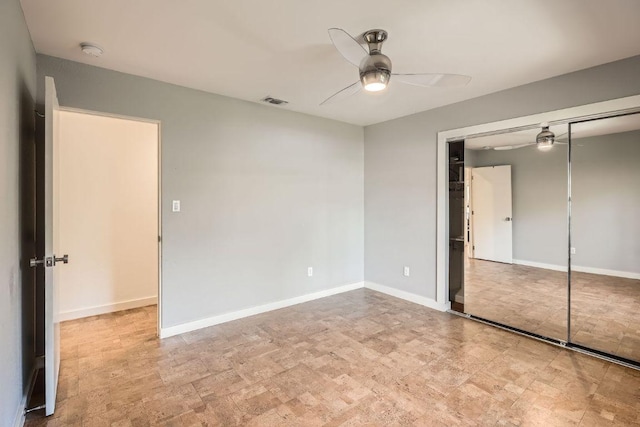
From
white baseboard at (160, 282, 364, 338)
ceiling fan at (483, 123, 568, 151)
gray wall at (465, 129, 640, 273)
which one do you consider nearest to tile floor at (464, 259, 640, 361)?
gray wall at (465, 129, 640, 273)

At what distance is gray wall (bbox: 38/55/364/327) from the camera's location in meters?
2.97

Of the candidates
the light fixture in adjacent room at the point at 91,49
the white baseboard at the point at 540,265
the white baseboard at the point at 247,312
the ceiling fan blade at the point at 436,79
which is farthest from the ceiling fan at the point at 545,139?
the light fixture in adjacent room at the point at 91,49

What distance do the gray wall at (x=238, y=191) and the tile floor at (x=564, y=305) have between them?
1.90m

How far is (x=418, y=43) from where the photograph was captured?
7.35 ft

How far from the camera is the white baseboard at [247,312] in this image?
3.15 m

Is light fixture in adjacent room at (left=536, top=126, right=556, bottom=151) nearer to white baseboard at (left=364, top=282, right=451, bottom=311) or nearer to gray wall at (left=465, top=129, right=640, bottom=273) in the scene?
gray wall at (left=465, top=129, right=640, bottom=273)

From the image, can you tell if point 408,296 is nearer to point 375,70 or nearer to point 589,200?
point 589,200

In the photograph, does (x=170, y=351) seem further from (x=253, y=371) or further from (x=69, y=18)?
(x=69, y=18)

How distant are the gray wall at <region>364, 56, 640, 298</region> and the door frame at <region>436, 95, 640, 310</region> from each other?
0.06m

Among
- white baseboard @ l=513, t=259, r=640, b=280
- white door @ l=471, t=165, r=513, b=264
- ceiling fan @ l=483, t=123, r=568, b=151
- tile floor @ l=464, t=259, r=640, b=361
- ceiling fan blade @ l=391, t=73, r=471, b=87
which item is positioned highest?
ceiling fan blade @ l=391, t=73, r=471, b=87

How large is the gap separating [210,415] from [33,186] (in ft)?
6.96

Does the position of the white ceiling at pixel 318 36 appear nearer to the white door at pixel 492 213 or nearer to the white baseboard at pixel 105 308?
the white door at pixel 492 213

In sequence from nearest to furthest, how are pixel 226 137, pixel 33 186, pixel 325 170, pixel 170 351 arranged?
pixel 33 186, pixel 170 351, pixel 226 137, pixel 325 170

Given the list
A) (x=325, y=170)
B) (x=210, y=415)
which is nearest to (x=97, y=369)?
(x=210, y=415)
